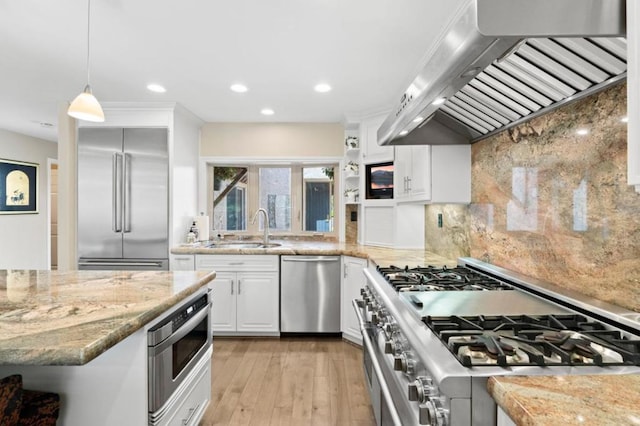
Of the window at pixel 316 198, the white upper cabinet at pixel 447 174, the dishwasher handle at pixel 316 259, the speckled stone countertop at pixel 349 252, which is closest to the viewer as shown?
the white upper cabinet at pixel 447 174

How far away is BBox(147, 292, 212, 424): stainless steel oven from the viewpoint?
4.60 feet

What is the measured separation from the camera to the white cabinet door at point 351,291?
3.27 metres

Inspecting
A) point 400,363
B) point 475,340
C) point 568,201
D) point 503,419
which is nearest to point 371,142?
point 568,201

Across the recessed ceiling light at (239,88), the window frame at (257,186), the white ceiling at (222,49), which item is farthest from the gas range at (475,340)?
the window frame at (257,186)

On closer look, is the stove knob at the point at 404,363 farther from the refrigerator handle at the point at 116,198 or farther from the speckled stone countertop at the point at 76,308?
the refrigerator handle at the point at 116,198

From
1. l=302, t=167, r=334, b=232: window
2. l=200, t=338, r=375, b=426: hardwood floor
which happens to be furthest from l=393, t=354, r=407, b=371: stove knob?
l=302, t=167, r=334, b=232: window

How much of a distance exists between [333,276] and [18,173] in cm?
507

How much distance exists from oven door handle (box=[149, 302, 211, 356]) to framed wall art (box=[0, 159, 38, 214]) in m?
4.93

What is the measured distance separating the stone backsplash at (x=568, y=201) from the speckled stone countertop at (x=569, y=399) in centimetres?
65

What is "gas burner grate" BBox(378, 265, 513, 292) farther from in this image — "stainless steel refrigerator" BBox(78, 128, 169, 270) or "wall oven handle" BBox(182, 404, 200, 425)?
"stainless steel refrigerator" BBox(78, 128, 169, 270)

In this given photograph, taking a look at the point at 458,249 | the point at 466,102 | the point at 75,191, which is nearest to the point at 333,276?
the point at 458,249

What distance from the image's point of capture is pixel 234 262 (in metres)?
3.53

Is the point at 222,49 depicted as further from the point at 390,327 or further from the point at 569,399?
the point at 569,399

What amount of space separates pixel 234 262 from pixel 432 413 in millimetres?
2825
